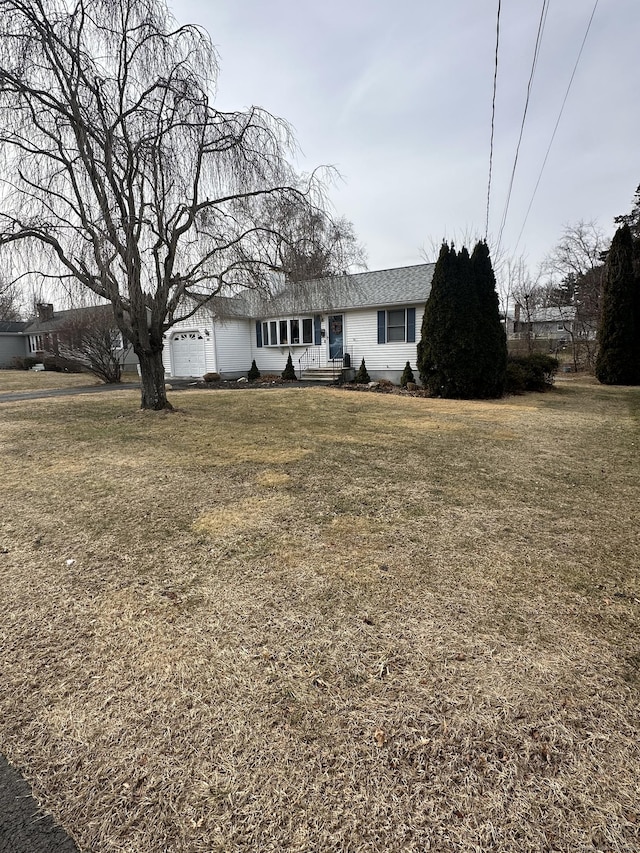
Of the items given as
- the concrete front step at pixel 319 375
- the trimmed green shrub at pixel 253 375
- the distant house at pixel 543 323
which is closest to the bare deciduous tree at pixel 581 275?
the distant house at pixel 543 323

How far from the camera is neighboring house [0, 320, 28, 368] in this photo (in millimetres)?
35062

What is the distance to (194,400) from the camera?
1148cm

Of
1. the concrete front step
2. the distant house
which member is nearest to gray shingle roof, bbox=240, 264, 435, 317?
the concrete front step

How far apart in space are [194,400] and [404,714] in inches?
416

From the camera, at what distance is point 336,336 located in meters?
17.6

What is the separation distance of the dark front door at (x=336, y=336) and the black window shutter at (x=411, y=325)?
281 centimetres

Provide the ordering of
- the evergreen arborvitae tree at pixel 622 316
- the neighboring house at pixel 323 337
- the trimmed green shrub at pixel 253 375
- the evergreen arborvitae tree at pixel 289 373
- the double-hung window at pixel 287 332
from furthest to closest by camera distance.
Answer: the trimmed green shrub at pixel 253 375 → the double-hung window at pixel 287 332 → the evergreen arborvitae tree at pixel 289 373 → the neighboring house at pixel 323 337 → the evergreen arborvitae tree at pixel 622 316

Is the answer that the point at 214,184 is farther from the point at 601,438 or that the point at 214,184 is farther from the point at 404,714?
the point at 404,714

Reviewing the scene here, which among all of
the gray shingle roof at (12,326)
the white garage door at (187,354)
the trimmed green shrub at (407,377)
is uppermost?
the gray shingle roof at (12,326)

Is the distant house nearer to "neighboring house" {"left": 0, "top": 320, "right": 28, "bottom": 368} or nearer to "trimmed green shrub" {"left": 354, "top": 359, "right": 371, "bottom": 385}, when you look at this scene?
"trimmed green shrub" {"left": 354, "top": 359, "right": 371, "bottom": 385}

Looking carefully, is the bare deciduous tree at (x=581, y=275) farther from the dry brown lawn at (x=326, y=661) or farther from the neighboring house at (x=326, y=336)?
the dry brown lawn at (x=326, y=661)

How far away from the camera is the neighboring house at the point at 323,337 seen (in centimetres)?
1591

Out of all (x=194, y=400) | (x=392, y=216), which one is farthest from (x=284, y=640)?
(x=392, y=216)

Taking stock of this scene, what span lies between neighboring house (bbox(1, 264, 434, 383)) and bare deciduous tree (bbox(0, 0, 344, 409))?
4999 mm
